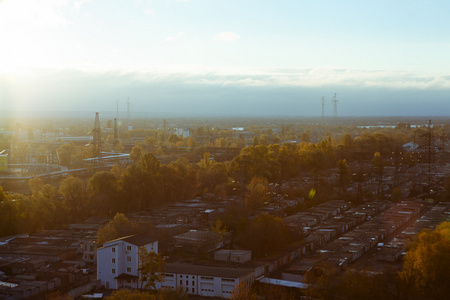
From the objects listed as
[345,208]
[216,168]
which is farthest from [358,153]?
[345,208]

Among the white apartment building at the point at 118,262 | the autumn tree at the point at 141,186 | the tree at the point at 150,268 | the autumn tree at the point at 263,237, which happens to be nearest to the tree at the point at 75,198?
the autumn tree at the point at 141,186

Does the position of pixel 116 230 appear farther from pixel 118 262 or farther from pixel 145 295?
pixel 145 295

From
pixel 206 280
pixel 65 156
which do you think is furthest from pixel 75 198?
pixel 65 156

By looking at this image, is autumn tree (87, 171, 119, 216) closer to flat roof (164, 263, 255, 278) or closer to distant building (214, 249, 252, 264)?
distant building (214, 249, 252, 264)

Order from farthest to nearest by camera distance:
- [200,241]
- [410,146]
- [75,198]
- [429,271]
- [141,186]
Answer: [410,146] < [141,186] < [75,198] < [200,241] < [429,271]

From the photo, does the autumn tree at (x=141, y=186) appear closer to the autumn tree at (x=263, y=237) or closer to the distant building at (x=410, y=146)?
the autumn tree at (x=263, y=237)

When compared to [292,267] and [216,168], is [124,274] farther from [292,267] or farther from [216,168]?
[216,168]
